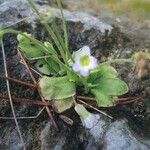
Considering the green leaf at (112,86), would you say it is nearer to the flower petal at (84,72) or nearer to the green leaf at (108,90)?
the green leaf at (108,90)

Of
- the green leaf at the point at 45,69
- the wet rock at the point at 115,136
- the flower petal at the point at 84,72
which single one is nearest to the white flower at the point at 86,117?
the wet rock at the point at 115,136

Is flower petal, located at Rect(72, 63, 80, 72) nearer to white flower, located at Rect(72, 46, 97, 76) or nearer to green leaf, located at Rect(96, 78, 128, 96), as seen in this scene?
white flower, located at Rect(72, 46, 97, 76)

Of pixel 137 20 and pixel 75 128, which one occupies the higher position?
pixel 75 128

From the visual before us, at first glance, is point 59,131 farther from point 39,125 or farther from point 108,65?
point 108,65

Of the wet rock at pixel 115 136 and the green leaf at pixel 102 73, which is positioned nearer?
the wet rock at pixel 115 136

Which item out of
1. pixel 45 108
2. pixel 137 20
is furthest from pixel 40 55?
pixel 137 20

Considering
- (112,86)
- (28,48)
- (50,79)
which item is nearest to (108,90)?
(112,86)
